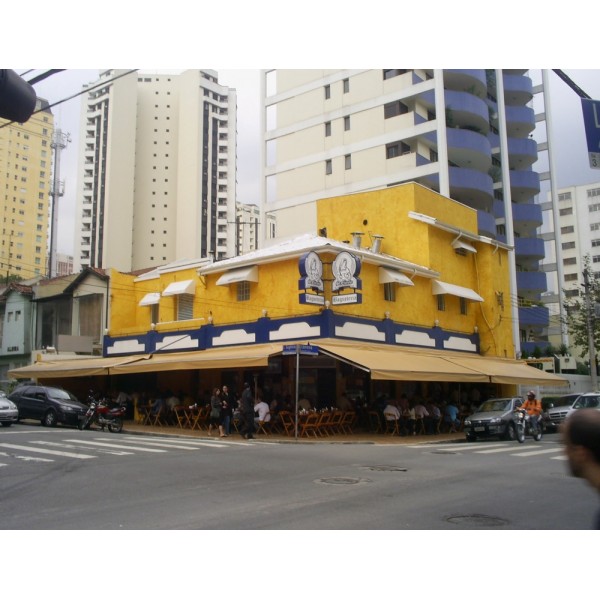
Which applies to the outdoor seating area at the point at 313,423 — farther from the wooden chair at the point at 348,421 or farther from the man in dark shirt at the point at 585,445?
the man in dark shirt at the point at 585,445

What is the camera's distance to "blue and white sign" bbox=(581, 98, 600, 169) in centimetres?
884

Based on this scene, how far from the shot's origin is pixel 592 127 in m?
8.93

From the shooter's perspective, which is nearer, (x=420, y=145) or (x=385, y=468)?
(x=385, y=468)

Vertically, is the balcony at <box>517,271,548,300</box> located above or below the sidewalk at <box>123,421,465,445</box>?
above

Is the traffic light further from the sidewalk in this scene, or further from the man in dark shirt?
the sidewalk

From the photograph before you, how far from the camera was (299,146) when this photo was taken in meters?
50.9

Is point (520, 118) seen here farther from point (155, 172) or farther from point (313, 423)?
point (155, 172)

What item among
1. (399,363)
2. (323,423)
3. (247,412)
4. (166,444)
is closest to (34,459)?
(166,444)

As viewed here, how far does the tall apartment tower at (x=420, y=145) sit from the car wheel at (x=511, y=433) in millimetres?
19845

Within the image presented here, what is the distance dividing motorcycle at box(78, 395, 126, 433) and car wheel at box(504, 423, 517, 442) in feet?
44.0

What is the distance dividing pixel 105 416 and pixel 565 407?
18.8 m

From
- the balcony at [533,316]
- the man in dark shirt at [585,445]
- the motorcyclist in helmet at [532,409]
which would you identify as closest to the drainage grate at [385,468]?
the man in dark shirt at [585,445]

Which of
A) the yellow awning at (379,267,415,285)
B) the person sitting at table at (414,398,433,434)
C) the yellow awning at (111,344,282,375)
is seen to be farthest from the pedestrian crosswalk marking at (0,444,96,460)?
the yellow awning at (379,267,415,285)

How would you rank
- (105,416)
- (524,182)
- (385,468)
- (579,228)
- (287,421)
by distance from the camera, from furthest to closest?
1. (579,228)
2. (524,182)
3. (105,416)
4. (287,421)
5. (385,468)
